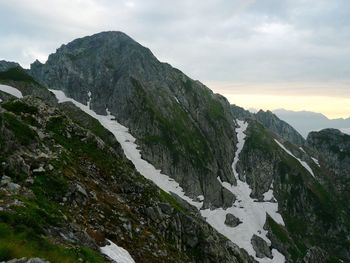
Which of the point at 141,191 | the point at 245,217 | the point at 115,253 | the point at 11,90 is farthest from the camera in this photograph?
the point at 245,217

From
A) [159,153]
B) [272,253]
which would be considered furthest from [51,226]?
[159,153]

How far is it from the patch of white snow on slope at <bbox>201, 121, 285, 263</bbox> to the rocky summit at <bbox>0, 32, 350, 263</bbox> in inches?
20.0

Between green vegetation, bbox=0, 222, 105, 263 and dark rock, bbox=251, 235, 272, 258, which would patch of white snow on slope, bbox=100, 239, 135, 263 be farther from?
dark rock, bbox=251, 235, 272, 258

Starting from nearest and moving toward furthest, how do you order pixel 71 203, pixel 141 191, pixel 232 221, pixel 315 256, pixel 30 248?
pixel 30 248 → pixel 71 203 → pixel 141 191 → pixel 232 221 → pixel 315 256

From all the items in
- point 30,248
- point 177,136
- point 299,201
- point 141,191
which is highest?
point 177,136

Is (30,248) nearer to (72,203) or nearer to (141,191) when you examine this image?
(72,203)

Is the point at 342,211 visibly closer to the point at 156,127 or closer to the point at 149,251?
the point at 156,127

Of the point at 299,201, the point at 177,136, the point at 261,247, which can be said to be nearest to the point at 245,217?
the point at 261,247

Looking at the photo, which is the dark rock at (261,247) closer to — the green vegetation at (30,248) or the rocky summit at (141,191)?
the rocky summit at (141,191)

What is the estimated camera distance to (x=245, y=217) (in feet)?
503

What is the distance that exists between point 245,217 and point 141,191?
4227 inches

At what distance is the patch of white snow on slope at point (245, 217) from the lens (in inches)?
5477

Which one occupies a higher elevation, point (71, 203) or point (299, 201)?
point (71, 203)

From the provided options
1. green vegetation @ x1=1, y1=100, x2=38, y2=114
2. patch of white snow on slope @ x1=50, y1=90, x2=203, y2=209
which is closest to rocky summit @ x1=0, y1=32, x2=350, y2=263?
green vegetation @ x1=1, y1=100, x2=38, y2=114
